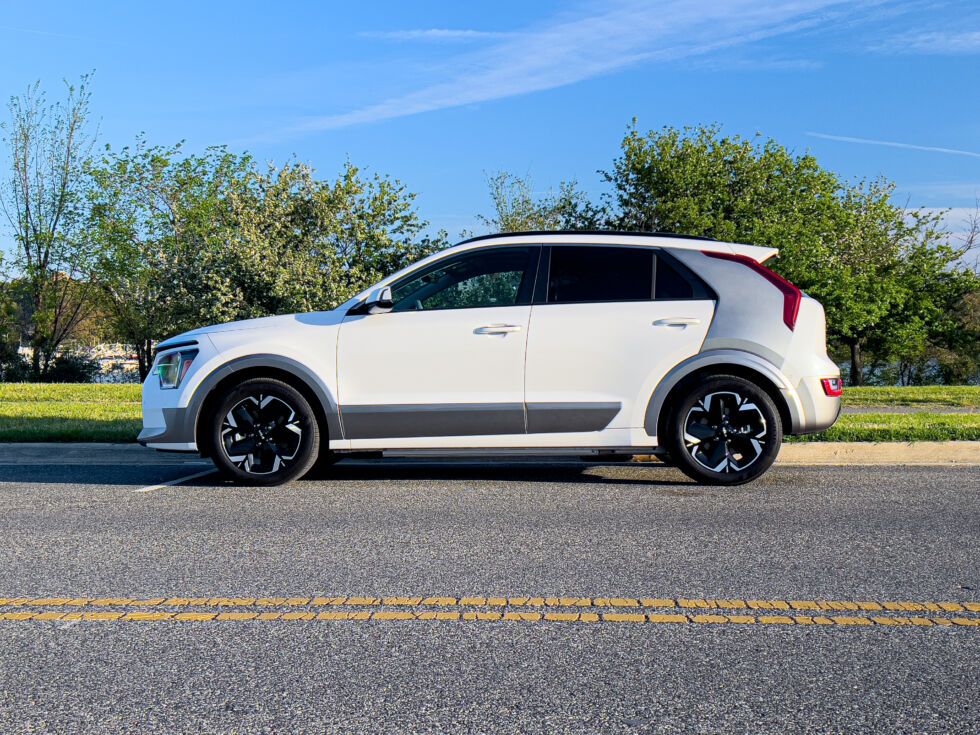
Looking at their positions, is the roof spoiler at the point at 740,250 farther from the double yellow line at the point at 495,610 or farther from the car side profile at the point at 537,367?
the double yellow line at the point at 495,610

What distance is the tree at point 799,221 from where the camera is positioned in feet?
126

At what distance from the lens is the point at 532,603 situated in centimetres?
438

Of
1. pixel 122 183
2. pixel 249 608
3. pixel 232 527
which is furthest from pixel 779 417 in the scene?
pixel 122 183

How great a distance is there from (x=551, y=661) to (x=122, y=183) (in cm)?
4900

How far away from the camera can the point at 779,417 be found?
24.7ft

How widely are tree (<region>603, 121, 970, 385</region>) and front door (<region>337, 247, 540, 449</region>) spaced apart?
31256 millimetres

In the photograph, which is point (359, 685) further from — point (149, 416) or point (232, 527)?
point (149, 416)

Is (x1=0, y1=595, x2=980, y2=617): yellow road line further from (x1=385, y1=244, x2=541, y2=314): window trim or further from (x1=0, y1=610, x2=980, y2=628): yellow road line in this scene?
(x1=385, y1=244, x2=541, y2=314): window trim

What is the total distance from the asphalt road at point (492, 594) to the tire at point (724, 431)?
0.18 metres

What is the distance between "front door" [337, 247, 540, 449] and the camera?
24.7 ft

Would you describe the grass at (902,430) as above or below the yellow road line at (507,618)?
above

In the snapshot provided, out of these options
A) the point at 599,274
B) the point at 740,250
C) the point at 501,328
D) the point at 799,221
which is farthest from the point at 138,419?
the point at 799,221

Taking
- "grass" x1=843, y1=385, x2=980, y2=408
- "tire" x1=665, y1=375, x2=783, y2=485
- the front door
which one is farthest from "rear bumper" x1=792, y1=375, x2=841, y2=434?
"grass" x1=843, y1=385, x2=980, y2=408

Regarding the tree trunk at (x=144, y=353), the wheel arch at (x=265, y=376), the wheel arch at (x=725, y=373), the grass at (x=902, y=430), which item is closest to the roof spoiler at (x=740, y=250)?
the wheel arch at (x=725, y=373)
